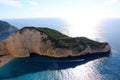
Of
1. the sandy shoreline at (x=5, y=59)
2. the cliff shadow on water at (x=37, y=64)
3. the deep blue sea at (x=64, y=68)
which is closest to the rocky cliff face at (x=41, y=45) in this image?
the sandy shoreline at (x=5, y=59)

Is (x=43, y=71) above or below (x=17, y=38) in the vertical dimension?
below

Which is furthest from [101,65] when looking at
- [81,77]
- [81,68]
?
[81,77]

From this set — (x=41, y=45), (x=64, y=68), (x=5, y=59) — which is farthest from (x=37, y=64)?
(x=5, y=59)

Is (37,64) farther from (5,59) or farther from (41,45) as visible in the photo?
(5,59)

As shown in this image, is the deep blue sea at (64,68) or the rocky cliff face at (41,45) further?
the rocky cliff face at (41,45)

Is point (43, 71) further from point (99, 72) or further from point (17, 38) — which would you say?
point (17, 38)

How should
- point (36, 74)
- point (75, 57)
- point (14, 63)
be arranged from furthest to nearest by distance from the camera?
point (75, 57), point (14, 63), point (36, 74)

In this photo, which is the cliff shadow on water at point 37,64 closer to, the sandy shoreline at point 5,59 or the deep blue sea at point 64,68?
the deep blue sea at point 64,68
